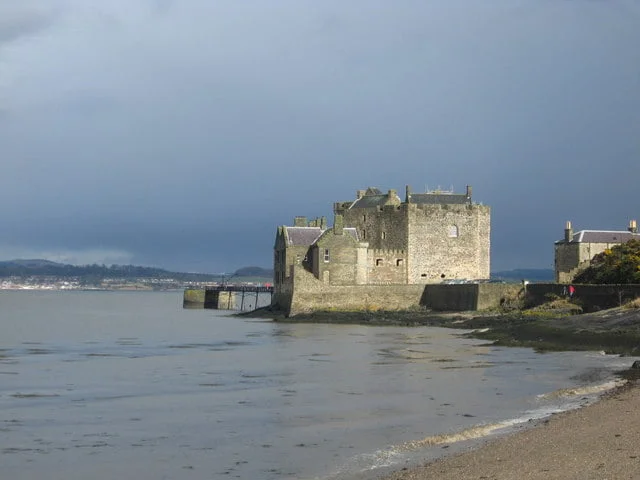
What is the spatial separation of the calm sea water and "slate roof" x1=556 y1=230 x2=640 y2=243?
2017cm

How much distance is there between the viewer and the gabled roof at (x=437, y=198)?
55250mm

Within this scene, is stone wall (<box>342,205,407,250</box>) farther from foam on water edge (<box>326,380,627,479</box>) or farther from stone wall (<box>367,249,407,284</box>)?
foam on water edge (<box>326,380,627,479</box>)

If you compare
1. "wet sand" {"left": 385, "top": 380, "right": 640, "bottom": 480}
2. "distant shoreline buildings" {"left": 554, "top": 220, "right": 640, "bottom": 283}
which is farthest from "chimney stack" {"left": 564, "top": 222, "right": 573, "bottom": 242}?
"wet sand" {"left": 385, "top": 380, "right": 640, "bottom": 480}

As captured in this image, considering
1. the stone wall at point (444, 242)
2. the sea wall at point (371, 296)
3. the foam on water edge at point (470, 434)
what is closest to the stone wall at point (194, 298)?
the stone wall at point (444, 242)

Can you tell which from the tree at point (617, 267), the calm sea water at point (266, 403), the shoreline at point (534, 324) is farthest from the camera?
the tree at point (617, 267)

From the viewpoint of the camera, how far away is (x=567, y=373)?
2233 centimetres

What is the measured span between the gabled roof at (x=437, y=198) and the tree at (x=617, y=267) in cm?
1214

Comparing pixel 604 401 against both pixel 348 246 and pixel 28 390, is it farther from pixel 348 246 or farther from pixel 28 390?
pixel 348 246

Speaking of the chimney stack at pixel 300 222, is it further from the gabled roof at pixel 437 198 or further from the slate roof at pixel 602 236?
the slate roof at pixel 602 236

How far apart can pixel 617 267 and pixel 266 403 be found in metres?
25.3

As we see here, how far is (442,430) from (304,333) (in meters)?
25.3

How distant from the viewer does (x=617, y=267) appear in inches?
1601

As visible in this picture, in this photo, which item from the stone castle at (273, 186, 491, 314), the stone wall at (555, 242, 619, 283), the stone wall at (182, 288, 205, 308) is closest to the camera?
the stone castle at (273, 186, 491, 314)

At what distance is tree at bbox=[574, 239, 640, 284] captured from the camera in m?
39.5
